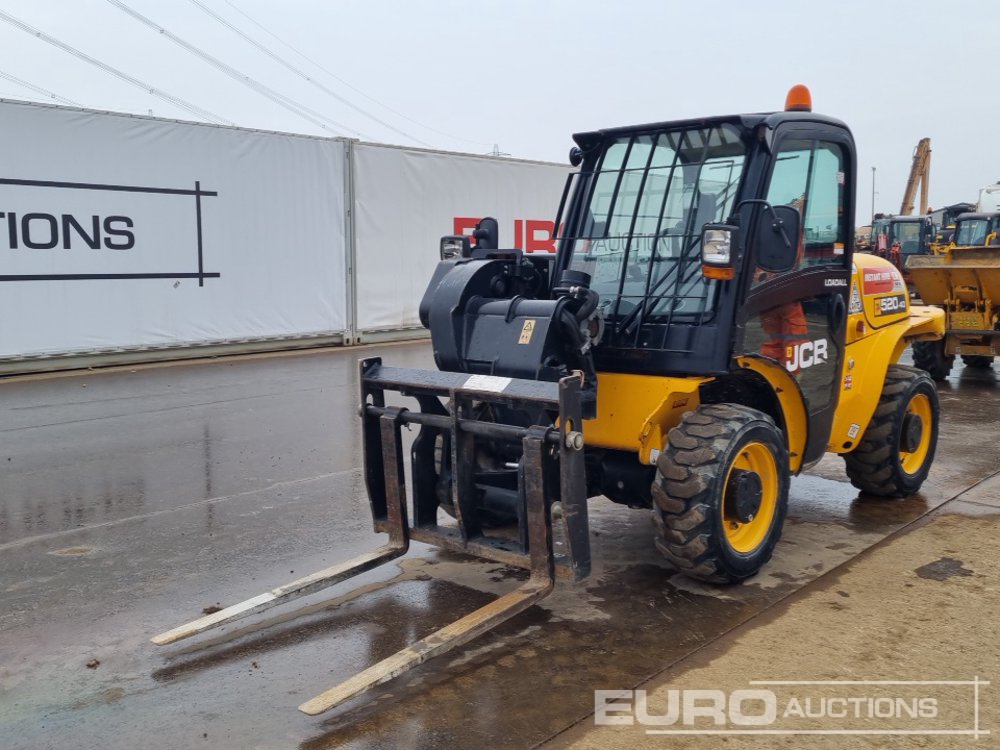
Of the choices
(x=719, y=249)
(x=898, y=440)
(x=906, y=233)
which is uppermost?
(x=906, y=233)

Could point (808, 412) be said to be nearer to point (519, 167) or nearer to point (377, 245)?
point (377, 245)

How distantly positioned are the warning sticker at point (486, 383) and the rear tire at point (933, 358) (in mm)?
9543

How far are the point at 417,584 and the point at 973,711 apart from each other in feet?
8.85

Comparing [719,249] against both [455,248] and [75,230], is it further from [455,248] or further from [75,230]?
[75,230]

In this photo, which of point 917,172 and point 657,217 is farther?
point 917,172

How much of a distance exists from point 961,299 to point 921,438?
6573mm

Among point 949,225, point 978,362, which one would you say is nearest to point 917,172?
point 949,225

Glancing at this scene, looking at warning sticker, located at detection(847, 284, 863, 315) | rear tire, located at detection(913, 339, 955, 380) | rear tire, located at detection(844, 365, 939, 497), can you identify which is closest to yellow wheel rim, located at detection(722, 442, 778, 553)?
warning sticker, located at detection(847, 284, 863, 315)

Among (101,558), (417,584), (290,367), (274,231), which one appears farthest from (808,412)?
(274,231)

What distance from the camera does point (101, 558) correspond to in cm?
557

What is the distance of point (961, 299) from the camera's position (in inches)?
484

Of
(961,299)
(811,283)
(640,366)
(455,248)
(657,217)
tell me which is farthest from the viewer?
(961,299)

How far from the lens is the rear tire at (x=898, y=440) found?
623 centimetres

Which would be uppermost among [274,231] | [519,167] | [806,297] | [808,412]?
[519,167]
